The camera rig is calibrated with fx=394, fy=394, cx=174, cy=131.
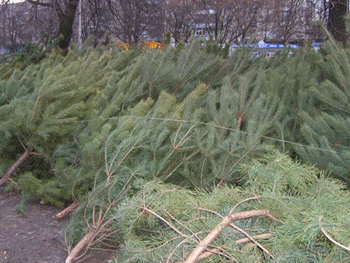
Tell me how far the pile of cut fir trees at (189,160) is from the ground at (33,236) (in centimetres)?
11

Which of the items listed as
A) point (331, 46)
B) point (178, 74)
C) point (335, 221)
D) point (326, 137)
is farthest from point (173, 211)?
point (178, 74)

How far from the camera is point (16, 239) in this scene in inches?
113

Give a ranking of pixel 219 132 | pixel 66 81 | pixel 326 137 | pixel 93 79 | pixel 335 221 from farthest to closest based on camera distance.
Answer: pixel 93 79 → pixel 66 81 → pixel 219 132 → pixel 326 137 → pixel 335 221

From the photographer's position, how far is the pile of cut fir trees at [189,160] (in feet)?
5.37

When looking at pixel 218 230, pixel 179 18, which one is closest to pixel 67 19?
pixel 218 230

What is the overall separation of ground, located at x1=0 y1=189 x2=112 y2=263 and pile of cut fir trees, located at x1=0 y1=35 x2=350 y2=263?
0.11m

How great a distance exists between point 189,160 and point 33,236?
130cm

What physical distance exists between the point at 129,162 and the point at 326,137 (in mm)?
1432

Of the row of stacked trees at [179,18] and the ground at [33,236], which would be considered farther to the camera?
the row of stacked trees at [179,18]

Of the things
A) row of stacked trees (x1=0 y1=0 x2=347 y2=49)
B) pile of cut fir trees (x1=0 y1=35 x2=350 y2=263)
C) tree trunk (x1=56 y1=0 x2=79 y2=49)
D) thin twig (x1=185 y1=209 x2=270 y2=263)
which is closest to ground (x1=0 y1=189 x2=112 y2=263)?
pile of cut fir trees (x1=0 y1=35 x2=350 y2=263)

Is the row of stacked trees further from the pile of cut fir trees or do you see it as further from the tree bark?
the tree bark

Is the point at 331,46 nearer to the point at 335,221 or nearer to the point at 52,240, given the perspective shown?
the point at 335,221

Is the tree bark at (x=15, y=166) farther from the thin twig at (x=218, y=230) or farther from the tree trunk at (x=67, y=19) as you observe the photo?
the tree trunk at (x=67, y=19)

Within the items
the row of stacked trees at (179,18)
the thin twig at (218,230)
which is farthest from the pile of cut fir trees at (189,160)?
the row of stacked trees at (179,18)
